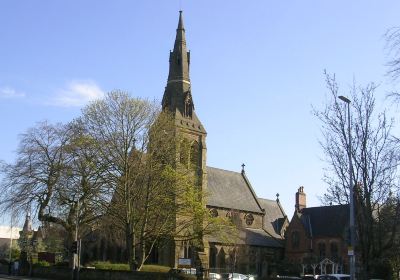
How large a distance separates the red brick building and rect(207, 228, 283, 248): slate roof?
2278mm

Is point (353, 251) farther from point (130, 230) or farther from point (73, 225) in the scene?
point (73, 225)

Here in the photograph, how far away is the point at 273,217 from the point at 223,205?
13.9m

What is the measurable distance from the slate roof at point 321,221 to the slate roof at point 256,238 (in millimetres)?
5160

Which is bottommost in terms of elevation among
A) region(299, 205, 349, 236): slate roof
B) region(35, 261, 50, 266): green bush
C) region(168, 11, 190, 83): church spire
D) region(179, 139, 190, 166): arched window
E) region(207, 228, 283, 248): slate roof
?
region(35, 261, 50, 266): green bush

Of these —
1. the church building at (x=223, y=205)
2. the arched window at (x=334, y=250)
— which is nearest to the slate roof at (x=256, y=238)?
the church building at (x=223, y=205)

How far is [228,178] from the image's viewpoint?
7794cm

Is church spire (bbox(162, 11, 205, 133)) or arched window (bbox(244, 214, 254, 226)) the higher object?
church spire (bbox(162, 11, 205, 133))

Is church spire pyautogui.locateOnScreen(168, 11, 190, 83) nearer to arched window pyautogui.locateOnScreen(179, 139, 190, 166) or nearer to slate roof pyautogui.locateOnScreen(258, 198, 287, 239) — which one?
arched window pyautogui.locateOnScreen(179, 139, 190, 166)

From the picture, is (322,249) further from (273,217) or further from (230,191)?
(230,191)

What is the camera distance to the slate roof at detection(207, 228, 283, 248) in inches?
2734

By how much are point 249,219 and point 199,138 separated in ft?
54.5

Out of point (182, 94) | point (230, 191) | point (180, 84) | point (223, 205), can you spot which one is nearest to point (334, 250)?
point (223, 205)

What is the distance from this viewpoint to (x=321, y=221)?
236ft

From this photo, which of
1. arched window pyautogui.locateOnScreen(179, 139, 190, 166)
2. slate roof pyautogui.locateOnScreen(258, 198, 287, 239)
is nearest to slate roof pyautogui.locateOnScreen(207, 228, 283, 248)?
slate roof pyautogui.locateOnScreen(258, 198, 287, 239)
